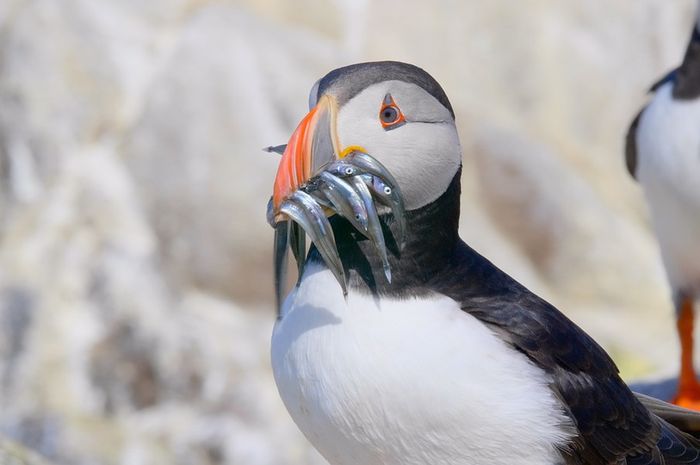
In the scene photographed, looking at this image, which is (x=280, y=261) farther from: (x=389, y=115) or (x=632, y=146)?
(x=632, y=146)

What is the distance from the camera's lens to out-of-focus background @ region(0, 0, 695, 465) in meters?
8.32

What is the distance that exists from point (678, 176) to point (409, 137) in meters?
2.45

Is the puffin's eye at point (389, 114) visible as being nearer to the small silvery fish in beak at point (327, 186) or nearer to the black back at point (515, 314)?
the small silvery fish in beak at point (327, 186)

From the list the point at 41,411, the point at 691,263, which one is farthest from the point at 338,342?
the point at 41,411

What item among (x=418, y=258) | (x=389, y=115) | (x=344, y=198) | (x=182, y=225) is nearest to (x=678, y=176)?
(x=418, y=258)

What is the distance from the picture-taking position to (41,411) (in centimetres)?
823

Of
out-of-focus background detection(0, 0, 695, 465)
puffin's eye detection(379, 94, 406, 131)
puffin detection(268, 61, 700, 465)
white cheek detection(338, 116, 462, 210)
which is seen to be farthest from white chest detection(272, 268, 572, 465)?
out-of-focus background detection(0, 0, 695, 465)

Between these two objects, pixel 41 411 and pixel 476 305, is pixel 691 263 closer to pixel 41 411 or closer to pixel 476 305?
pixel 476 305

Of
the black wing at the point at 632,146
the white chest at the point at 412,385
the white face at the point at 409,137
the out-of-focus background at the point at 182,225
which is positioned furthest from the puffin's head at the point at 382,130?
the out-of-focus background at the point at 182,225

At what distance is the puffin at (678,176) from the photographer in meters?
4.74

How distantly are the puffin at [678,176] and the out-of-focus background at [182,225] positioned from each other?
2.57 m

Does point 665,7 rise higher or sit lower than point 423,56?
higher

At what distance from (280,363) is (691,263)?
2895 millimetres

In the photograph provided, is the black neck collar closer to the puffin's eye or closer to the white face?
the white face
